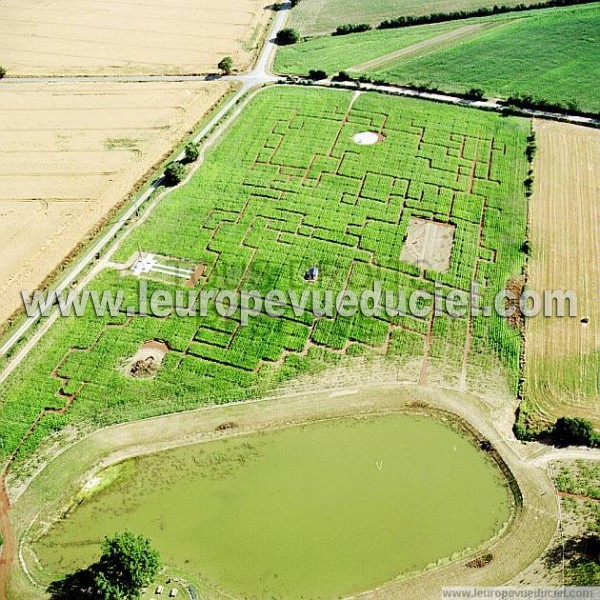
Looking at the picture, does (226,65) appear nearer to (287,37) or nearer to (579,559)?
(287,37)

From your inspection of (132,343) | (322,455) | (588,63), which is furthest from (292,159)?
(588,63)

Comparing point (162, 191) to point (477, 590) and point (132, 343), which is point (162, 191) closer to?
point (132, 343)

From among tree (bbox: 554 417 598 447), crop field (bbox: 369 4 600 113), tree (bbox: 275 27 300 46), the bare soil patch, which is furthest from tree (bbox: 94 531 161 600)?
tree (bbox: 275 27 300 46)

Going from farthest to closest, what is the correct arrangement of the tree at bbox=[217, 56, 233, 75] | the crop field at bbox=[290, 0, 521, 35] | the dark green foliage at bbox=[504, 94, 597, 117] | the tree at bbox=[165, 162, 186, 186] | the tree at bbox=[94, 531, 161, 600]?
the crop field at bbox=[290, 0, 521, 35]
the tree at bbox=[217, 56, 233, 75]
the dark green foliage at bbox=[504, 94, 597, 117]
the tree at bbox=[165, 162, 186, 186]
the tree at bbox=[94, 531, 161, 600]

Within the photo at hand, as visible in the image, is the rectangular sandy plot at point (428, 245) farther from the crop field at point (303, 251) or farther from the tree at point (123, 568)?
the tree at point (123, 568)

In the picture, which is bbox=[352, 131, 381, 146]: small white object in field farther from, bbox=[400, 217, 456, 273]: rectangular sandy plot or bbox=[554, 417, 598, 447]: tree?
bbox=[554, 417, 598, 447]: tree

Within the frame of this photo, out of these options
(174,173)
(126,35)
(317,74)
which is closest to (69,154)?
(174,173)

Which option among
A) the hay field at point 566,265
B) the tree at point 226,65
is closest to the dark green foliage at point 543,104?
the hay field at point 566,265
